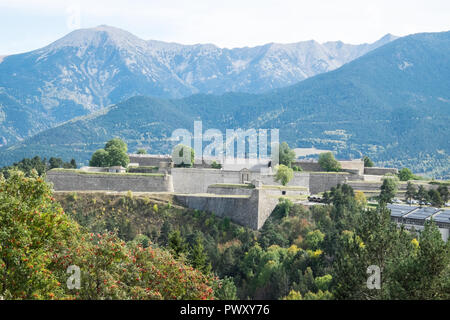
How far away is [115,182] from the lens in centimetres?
6356

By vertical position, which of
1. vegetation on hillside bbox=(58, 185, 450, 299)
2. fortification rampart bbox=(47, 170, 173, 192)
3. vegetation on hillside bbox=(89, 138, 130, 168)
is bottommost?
vegetation on hillside bbox=(58, 185, 450, 299)

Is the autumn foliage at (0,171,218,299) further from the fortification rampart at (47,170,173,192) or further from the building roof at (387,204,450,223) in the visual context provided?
the fortification rampart at (47,170,173,192)

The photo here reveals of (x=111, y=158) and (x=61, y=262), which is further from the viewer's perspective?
(x=111, y=158)

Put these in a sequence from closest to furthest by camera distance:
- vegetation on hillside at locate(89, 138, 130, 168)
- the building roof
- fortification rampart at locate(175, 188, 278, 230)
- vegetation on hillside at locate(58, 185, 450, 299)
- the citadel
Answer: vegetation on hillside at locate(58, 185, 450, 299), the building roof, fortification rampart at locate(175, 188, 278, 230), the citadel, vegetation on hillside at locate(89, 138, 130, 168)

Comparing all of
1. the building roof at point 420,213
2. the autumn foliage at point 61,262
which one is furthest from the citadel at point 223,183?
the autumn foliage at point 61,262

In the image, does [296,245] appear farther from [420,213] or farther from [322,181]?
[322,181]

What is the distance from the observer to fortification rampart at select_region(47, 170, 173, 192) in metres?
63.5

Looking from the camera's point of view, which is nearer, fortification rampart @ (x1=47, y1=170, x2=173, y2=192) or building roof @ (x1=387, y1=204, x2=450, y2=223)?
building roof @ (x1=387, y1=204, x2=450, y2=223)

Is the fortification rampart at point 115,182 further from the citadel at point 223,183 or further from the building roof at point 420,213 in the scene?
the building roof at point 420,213

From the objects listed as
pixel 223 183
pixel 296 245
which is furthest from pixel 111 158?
pixel 296 245

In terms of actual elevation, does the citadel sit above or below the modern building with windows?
above

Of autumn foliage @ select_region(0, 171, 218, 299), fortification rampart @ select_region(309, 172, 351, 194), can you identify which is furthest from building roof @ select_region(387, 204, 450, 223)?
autumn foliage @ select_region(0, 171, 218, 299)
